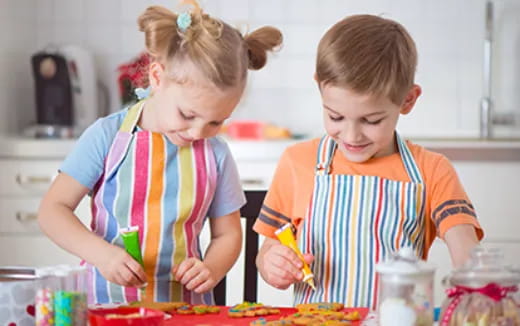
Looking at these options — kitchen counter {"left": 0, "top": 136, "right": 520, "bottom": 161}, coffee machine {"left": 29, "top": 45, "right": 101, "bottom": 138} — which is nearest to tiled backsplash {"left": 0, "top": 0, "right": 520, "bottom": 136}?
coffee machine {"left": 29, "top": 45, "right": 101, "bottom": 138}

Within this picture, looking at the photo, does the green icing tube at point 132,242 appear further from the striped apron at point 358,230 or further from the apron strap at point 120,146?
the striped apron at point 358,230

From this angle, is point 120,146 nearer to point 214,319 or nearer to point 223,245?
point 223,245

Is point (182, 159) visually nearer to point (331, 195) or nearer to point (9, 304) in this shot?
point (331, 195)

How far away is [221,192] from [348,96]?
0.33m

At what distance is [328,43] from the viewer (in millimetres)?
1415

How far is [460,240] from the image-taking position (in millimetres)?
1401

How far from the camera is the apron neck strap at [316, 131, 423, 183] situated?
152 centimetres

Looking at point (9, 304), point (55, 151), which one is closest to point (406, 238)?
point (9, 304)

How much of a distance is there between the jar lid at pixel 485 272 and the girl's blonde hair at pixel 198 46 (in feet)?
1.77

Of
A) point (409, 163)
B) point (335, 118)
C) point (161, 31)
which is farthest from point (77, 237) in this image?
point (409, 163)

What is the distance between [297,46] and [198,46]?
207 centimetres

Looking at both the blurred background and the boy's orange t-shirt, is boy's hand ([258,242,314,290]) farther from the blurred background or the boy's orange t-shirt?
the blurred background

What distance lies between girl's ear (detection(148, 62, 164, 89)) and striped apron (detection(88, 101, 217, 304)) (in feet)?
0.34

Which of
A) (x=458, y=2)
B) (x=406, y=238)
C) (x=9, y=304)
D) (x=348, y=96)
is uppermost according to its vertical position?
(x=458, y=2)
